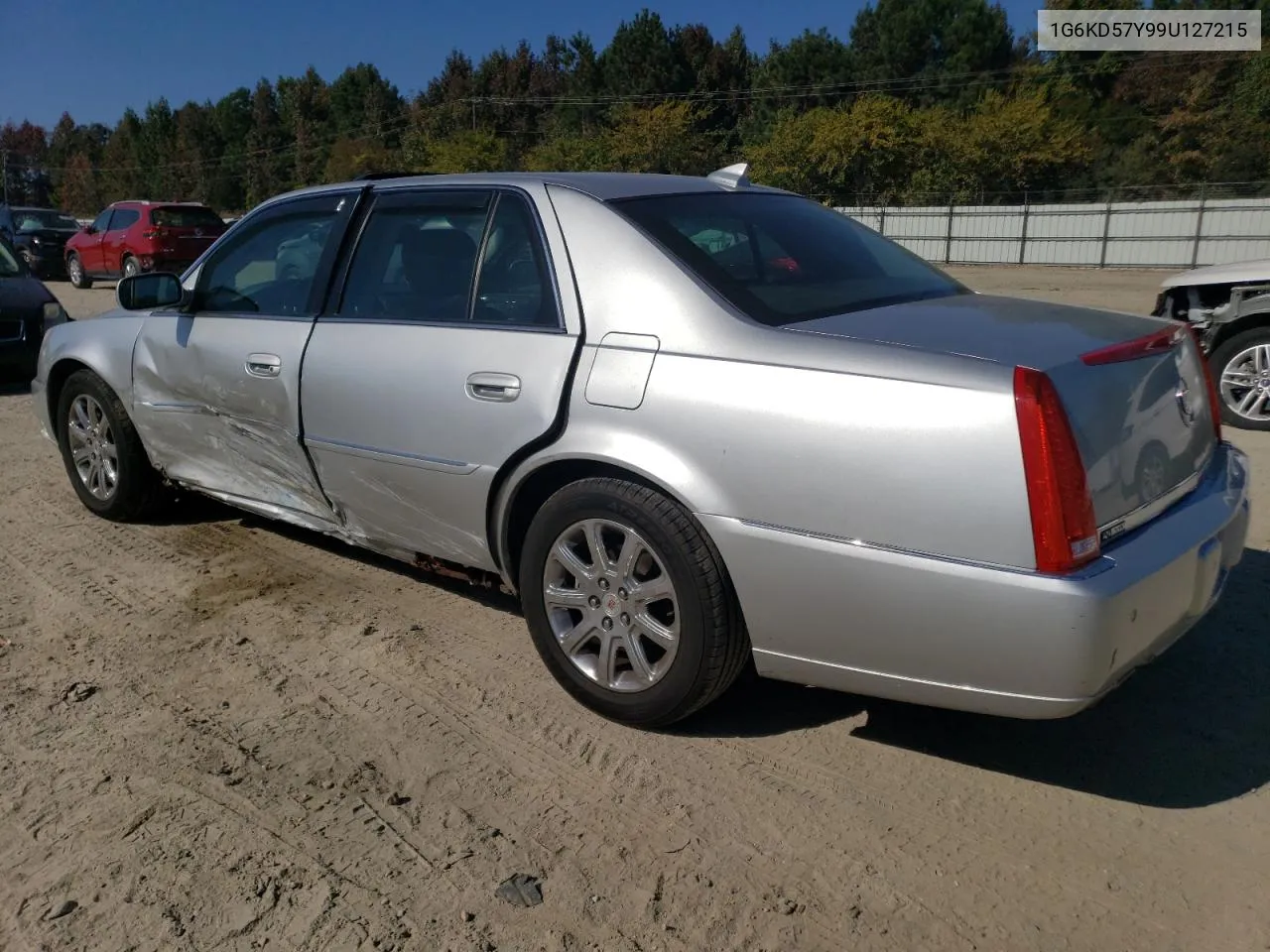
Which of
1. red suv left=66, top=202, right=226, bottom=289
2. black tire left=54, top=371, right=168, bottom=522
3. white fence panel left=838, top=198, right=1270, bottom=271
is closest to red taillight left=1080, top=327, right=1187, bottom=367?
black tire left=54, top=371, right=168, bottom=522

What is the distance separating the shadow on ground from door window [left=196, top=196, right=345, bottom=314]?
1.90 metres

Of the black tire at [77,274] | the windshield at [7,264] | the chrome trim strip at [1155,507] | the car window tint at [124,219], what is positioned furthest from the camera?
the black tire at [77,274]

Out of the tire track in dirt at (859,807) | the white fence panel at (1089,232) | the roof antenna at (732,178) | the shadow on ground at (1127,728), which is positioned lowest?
the white fence panel at (1089,232)

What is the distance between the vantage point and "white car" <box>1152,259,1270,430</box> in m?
7.28

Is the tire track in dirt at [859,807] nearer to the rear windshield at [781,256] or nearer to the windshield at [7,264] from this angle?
the rear windshield at [781,256]

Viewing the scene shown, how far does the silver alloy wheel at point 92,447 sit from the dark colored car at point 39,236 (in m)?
20.6

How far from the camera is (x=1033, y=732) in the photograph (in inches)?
129

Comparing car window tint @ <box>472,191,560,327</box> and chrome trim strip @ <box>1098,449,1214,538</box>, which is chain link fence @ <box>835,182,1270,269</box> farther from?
chrome trim strip @ <box>1098,449,1214,538</box>

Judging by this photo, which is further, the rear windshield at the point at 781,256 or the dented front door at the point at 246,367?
the dented front door at the point at 246,367

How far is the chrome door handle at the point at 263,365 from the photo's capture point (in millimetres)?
4168

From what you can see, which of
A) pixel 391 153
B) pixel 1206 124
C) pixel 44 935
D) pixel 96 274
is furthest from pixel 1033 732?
pixel 391 153

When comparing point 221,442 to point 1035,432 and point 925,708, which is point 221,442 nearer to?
point 925,708

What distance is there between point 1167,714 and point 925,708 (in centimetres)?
73

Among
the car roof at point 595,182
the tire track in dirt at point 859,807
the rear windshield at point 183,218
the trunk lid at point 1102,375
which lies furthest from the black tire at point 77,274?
the trunk lid at point 1102,375
